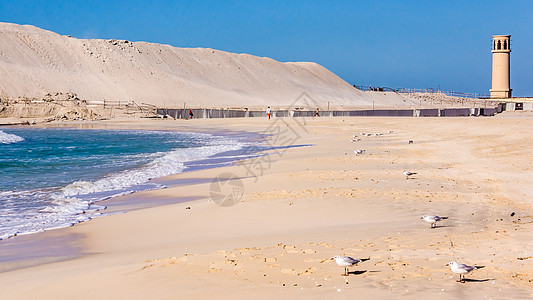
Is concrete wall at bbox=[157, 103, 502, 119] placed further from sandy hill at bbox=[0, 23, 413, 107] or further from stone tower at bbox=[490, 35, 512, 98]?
sandy hill at bbox=[0, 23, 413, 107]

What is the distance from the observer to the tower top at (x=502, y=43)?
8306cm

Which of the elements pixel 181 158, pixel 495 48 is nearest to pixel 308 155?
pixel 181 158

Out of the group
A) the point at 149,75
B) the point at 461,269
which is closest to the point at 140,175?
the point at 461,269

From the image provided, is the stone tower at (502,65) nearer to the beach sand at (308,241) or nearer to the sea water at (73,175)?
the sea water at (73,175)

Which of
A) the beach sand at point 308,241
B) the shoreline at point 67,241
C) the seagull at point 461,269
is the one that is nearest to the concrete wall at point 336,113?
the beach sand at point 308,241

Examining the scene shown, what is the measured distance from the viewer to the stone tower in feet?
272

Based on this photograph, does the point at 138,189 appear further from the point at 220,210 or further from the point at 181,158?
the point at 181,158

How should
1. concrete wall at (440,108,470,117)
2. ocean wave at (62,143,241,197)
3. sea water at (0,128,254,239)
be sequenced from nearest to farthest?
1. sea water at (0,128,254,239)
2. ocean wave at (62,143,241,197)
3. concrete wall at (440,108,470,117)

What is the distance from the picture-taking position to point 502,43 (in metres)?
83.5

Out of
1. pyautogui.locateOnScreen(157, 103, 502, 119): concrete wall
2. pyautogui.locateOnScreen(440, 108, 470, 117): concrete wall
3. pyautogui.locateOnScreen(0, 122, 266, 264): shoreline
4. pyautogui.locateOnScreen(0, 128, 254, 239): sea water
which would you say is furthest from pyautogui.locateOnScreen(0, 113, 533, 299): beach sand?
pyautogui.locateOnScreen(157, 103, 502, 119): concrete wall

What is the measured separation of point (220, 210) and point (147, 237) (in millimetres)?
1890

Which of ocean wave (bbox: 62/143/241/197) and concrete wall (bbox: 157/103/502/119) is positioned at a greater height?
concrete wall (bbox: 157/103/502/119)

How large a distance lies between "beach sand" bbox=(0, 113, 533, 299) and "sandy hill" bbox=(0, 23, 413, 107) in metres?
87.6

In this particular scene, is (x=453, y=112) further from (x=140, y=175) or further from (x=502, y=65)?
(x=140, y=175)
